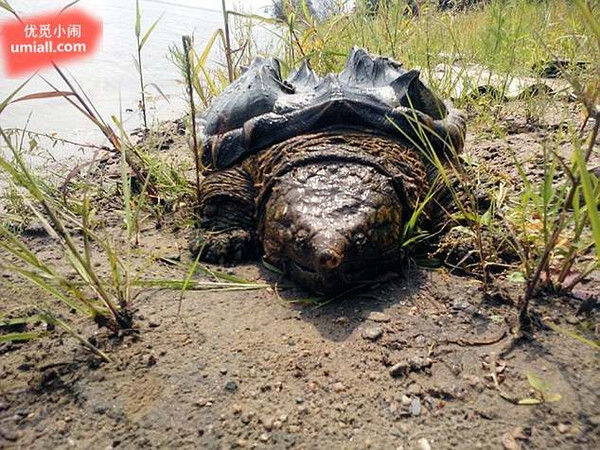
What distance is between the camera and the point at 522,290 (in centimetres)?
165

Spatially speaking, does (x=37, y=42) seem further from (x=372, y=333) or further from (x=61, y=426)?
(x=372, y=333)

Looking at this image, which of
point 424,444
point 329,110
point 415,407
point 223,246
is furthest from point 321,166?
point 424,444

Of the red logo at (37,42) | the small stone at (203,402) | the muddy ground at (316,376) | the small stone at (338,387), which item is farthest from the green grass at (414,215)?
the red logo at (37,42)

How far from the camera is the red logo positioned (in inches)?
143

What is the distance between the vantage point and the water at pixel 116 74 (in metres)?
3.69

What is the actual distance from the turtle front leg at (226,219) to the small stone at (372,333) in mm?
836

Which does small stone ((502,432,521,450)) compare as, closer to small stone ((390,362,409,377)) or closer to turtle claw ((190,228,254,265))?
small stone ((390,362,409,377))

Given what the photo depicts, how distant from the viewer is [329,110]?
232cm

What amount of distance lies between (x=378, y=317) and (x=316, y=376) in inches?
13.9

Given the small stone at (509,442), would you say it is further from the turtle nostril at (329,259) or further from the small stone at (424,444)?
the turtle nostril at (329,259)

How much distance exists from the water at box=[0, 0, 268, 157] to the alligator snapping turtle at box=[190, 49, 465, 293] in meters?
0.58

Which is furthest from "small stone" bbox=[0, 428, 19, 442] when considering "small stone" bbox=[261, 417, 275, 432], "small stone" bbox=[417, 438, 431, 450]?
"small stone" bbox=[417, 438, 431, 450]

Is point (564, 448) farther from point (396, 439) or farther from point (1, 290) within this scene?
point (1, 290)

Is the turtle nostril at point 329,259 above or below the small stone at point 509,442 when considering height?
above
